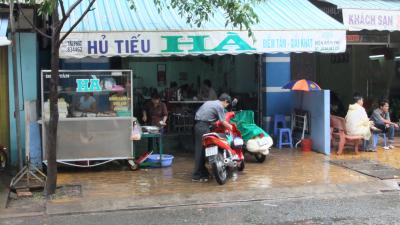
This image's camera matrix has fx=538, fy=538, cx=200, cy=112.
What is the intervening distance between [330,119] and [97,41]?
5529mm

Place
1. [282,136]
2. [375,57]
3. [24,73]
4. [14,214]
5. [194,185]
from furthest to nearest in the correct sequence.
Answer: [375,57]
[282,136]
[24,73]
[194,185]
[14,214]

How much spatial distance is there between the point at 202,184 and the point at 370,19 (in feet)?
18.5

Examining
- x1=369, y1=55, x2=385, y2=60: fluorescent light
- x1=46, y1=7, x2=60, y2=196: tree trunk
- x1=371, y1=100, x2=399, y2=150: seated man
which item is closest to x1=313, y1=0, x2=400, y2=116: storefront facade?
x1=369, y1=55, x2=385, y2=60: fluorescent light

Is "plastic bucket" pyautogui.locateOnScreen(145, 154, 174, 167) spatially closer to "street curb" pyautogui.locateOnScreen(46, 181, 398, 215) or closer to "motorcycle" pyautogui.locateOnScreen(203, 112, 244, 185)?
"motorcycle" pyautogui.locateOnScreen(203, 112, 244, 185)

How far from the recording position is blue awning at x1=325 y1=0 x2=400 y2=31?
455 inches

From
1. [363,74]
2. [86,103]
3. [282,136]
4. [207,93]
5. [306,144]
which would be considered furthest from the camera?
[363,74]

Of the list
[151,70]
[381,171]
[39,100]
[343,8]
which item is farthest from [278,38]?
[151,70]

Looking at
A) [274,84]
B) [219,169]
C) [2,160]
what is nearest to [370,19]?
[274,84]

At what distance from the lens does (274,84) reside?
43.8ft

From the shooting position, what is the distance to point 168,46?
32.6 ft

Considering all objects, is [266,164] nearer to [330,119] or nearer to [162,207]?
[330,119]

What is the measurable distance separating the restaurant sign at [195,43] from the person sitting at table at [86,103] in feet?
2.50

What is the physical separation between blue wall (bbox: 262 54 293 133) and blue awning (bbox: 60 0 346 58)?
201 cm

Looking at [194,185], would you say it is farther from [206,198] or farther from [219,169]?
→ [206,198]
